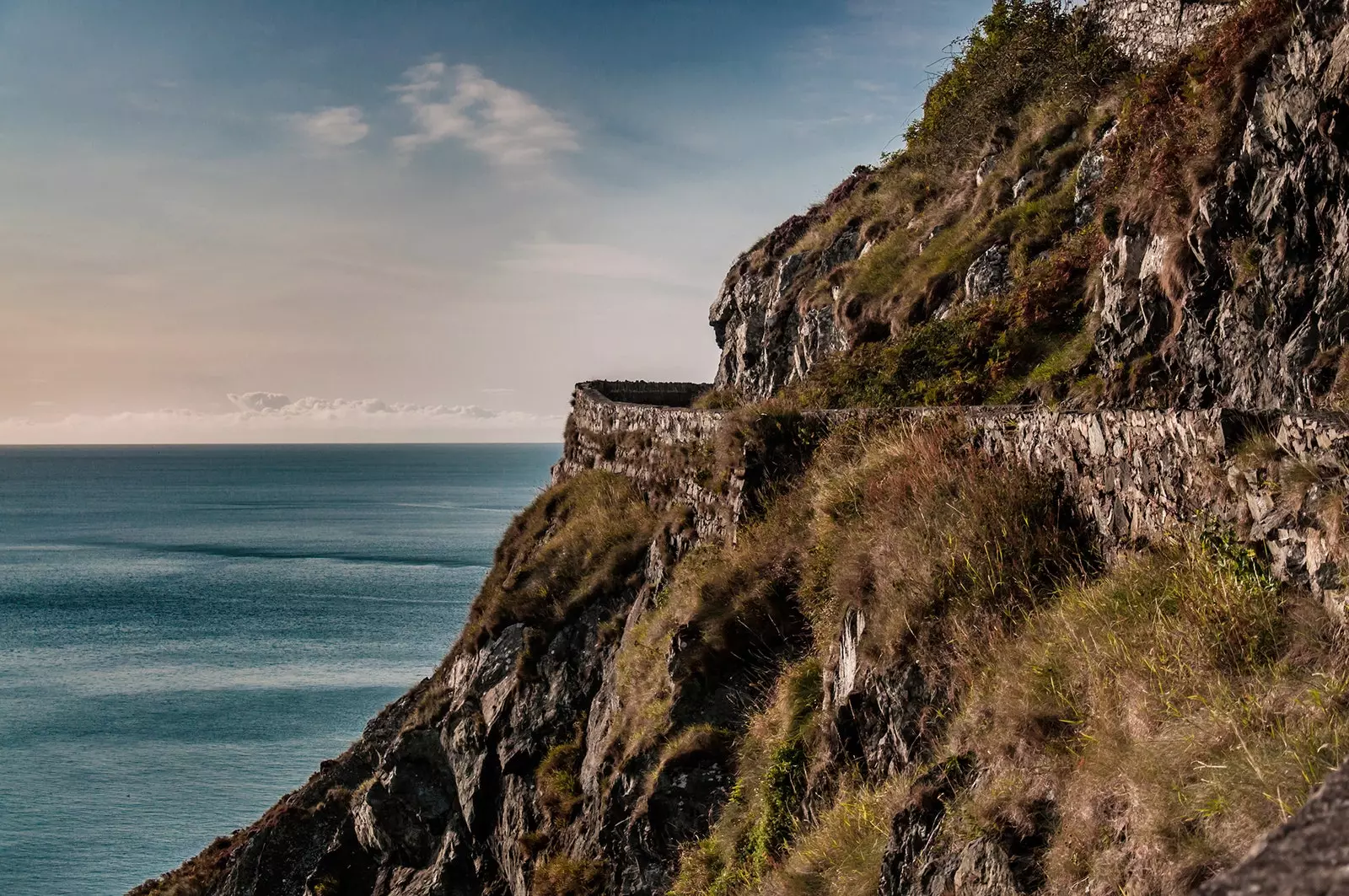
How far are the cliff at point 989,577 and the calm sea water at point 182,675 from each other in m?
16.2

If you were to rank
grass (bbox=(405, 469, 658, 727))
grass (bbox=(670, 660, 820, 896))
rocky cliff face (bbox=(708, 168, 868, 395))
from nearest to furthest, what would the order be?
1. grass (bbox=(670, 660, 820, 896))
2. grass (bbox=(405, 469, 658, 727))
3. rocky cliff face (bbox=(708, 168, 868, 395))

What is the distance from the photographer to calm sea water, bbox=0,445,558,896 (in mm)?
38750

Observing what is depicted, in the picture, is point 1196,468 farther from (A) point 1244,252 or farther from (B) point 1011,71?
(B) point 1011,71

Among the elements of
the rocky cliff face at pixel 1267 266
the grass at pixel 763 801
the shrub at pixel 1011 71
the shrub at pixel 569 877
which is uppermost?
the shrub at pixel 1011 71

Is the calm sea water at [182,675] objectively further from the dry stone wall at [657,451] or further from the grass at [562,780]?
the grass at [562,780]

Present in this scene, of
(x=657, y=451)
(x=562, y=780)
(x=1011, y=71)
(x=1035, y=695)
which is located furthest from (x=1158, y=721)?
(x=1011, y=71)

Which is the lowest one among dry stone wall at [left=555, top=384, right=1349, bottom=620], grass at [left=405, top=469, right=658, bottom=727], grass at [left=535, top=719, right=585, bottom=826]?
grass at [left=535, top=719, right=585, bottom=826]

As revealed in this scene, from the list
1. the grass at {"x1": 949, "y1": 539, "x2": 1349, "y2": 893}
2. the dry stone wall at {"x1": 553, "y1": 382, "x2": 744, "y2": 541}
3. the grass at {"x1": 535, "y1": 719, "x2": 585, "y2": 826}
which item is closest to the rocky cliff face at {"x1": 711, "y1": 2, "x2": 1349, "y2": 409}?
the grass at {"x1": 949, "y1": 539, "x2": 1349, "y2": 893}

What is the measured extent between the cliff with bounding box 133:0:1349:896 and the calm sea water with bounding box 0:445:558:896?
53.2 ft

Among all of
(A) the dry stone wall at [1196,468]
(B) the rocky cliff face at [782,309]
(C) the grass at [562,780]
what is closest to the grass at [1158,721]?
(A) the dry stone wall at [1196,468]

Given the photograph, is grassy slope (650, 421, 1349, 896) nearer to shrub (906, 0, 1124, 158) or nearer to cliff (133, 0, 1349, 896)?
cliff (133, 0, 1349, 896)

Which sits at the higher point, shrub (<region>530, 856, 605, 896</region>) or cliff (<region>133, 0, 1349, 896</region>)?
cliff (<region>133, 0, 1349, 896</region>)

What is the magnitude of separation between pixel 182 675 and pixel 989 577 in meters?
60.2

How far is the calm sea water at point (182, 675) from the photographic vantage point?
38.8 meters
